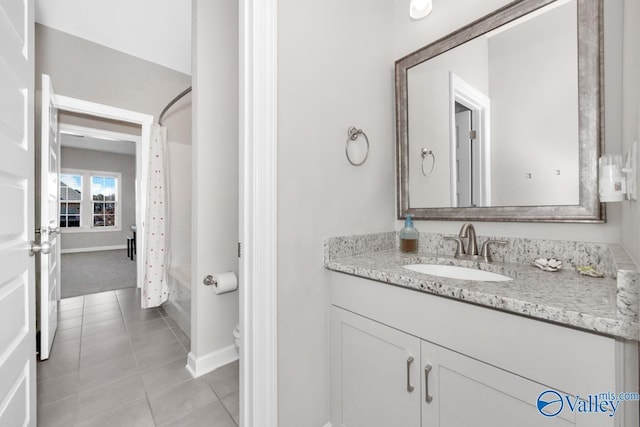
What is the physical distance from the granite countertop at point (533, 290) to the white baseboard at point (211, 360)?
4.13ft

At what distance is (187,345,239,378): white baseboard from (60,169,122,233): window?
7580 millimetres

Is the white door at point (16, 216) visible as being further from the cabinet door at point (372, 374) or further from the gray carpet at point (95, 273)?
the gray carpet at point (95, 273)

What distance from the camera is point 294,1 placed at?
44.6 inches

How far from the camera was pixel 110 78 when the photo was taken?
282 cm

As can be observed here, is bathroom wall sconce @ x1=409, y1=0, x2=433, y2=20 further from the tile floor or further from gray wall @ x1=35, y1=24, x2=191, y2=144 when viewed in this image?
gray wall @ x1=35, y1=24, x2=191, y2=144

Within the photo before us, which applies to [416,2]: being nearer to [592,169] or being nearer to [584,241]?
[592,169]

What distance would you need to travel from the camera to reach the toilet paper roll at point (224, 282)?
1.72 m

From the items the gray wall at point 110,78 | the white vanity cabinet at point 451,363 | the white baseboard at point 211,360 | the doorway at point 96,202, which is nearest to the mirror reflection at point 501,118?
the white vanity cabinet at point 451,363

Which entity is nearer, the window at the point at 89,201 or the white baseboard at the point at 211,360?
the white baseboard at the point at 211,360

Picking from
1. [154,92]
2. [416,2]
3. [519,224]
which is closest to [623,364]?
[519,224]

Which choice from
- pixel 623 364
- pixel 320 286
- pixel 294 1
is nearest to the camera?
pixel 623 364

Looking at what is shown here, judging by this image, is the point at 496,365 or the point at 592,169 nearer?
the point at 496,365

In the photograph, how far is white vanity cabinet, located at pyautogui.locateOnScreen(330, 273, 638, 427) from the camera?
62 centimetres

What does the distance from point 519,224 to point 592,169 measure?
32cm
